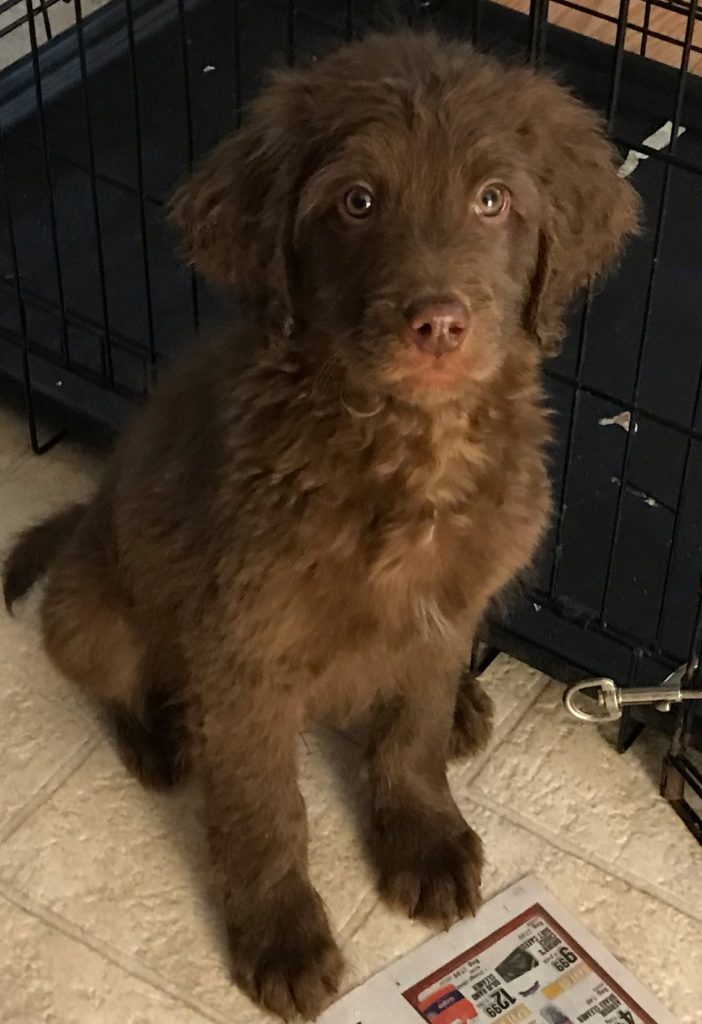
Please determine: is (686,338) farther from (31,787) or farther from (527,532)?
(31,787)

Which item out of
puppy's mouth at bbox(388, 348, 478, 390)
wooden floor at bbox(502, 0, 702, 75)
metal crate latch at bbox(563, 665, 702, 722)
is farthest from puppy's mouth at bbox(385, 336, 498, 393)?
wooden floor at bbox(502, 0, 702, 75)

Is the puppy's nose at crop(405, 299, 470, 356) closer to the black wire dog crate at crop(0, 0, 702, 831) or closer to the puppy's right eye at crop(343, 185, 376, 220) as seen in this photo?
the puppy's right eye at crop(343, 185, 376, 220)

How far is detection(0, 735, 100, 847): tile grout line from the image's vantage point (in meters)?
2.00

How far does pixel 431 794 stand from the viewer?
76.9 inches

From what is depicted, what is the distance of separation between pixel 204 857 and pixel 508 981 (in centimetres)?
45

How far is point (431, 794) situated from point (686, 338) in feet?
3.60

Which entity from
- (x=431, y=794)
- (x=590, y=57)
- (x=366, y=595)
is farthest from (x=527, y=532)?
(x=590, y=57)

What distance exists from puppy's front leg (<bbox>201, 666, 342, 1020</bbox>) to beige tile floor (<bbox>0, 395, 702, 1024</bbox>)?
0.23 ft

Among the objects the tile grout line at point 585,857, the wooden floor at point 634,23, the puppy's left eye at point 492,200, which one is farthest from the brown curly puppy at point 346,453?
the wooden floor at point 634,23

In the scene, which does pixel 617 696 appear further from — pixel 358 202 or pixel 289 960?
pixel 358 202

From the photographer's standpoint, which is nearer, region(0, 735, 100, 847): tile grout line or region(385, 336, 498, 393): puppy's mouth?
region(385, 336, 498, 393): puppy's mouth

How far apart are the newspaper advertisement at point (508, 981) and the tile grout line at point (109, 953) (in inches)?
6.7

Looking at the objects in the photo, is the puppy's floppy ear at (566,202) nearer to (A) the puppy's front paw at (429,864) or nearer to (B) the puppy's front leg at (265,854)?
(B) the puppy's front leg at (265,854)

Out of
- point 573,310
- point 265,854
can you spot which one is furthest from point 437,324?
point 573,310
